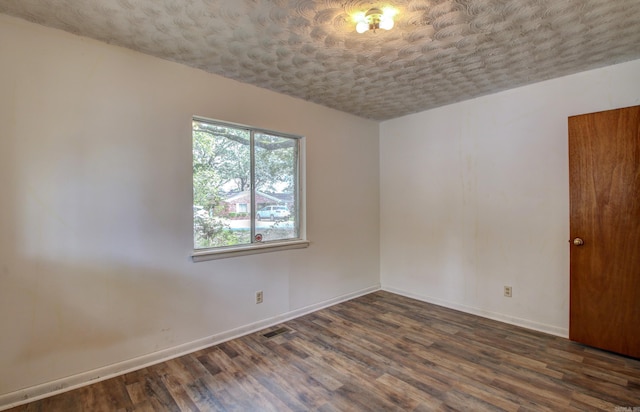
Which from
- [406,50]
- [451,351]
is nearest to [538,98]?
[406,50]

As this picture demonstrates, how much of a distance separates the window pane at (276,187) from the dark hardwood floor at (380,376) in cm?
106

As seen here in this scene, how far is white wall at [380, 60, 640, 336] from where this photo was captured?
2.86m

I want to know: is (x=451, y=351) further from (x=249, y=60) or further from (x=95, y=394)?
(x=249, y=60)

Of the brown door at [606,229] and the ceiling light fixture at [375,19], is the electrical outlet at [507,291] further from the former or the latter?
the ceiling light fixture at [375,19]

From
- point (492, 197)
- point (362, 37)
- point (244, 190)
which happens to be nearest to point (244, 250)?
point (244, 190)

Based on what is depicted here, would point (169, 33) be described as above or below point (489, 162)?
Answer: above

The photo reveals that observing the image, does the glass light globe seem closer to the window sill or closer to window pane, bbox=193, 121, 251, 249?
window pane, bbox=193, 121, 251, 249

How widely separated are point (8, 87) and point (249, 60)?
1.59 metres

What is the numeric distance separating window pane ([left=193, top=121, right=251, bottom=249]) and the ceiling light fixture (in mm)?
1587

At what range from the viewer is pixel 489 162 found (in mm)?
3342

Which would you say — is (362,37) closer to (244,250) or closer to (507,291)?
(244,250)

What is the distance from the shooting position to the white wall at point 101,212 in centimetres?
193

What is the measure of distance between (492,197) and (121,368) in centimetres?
384

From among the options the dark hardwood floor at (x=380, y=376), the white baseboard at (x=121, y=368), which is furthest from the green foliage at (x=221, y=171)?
the dark hardwood floor at (x=380, y=376)
